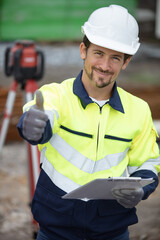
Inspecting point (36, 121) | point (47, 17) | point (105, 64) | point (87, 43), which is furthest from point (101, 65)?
point (47, 17)

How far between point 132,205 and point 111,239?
229 mm

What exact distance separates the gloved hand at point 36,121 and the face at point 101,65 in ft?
1.13

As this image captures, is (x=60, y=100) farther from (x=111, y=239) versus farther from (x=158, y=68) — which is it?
(x=158, y=68)

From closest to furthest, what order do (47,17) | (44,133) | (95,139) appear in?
1. (44,133)
2. (95,139)
3. (47,17)

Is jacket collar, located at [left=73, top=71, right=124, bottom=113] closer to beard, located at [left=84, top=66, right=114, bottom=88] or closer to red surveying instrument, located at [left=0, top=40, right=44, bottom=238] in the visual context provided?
beard, located at [left=84, top=66, right=114, bottom=88]

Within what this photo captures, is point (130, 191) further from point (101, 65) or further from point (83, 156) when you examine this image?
point (101, 65)

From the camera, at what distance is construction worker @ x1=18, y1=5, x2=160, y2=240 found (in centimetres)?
206

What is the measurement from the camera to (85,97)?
2.09 m

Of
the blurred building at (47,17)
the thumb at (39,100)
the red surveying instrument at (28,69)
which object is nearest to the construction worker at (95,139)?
the thumb at (39,100)

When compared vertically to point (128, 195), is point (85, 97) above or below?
above

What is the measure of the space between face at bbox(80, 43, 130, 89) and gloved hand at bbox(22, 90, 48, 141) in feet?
1.13

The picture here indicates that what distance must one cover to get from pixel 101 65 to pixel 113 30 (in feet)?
0.49

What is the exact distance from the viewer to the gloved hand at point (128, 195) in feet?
6.69

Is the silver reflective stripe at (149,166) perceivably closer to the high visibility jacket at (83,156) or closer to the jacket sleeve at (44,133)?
the high visibility jacket at (83,156)
